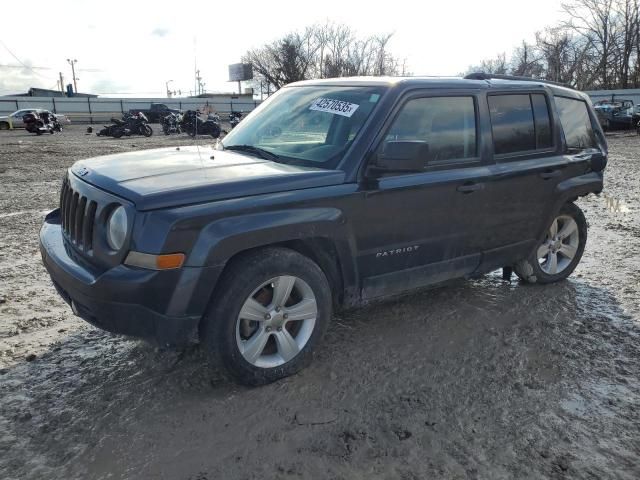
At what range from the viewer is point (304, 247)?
3307mm

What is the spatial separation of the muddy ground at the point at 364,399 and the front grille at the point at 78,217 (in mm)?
871

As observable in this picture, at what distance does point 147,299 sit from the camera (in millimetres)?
2736

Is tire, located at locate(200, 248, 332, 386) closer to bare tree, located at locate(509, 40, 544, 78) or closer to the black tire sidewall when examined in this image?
the black tire sidewall

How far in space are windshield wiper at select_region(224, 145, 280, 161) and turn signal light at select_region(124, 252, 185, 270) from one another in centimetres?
117

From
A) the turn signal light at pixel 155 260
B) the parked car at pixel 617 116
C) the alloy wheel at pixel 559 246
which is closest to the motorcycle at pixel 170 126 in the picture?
the parked car at pixel 617 116

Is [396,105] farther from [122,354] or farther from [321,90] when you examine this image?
[122,354]

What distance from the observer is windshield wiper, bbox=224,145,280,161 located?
3.66m

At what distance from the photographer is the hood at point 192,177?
2803mm

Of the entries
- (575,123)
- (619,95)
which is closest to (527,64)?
(619,95)

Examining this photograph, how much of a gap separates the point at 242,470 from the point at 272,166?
71.1 inches

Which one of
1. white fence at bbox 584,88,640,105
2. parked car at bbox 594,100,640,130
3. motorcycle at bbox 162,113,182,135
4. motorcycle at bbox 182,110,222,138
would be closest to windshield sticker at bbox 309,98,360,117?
motorcycle at bbox 182,110,222,138

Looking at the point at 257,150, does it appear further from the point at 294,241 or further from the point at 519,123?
the point at 519,123

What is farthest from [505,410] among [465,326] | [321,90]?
[321,90]

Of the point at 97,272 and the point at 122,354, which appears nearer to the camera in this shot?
the point at 97,272
